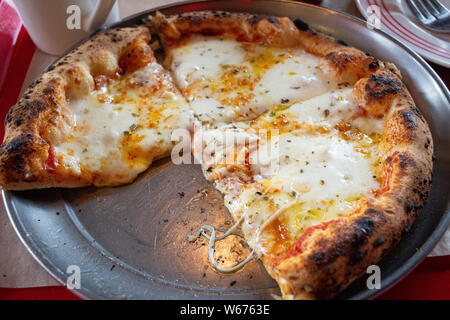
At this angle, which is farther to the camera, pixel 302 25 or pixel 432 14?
pixel 432 14

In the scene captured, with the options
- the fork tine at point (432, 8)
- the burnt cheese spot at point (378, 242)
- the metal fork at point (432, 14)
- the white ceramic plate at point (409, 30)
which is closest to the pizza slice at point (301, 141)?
the burnt cheese spot at point (378, 242)

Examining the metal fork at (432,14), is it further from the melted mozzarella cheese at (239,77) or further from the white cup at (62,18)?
the white cup at (62,18)

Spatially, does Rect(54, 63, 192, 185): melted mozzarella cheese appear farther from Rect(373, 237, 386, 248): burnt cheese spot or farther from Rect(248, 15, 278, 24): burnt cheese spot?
Rect(373, 237, 386, 248): burnt cheese spot

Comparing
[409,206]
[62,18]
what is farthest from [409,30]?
[62,18]

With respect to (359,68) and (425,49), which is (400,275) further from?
(425,49)

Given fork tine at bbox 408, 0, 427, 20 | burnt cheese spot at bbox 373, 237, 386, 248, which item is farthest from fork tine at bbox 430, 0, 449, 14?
burnt cheese spot at bbox 373, 237, 386, 248

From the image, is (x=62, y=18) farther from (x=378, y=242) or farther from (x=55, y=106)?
(x=378, y=242)
